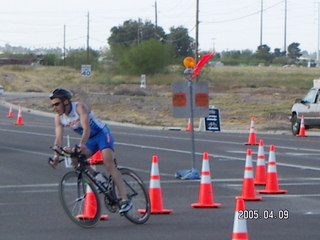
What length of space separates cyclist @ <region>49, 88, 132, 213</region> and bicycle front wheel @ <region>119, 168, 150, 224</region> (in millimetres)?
319

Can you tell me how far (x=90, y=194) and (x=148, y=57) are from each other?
86.5 metres

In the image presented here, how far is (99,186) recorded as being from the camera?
10.4 meters

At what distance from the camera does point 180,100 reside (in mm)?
16500

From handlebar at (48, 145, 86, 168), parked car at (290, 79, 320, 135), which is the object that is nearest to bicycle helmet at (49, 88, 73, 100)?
handlebar at (48, 145, 86, 168)

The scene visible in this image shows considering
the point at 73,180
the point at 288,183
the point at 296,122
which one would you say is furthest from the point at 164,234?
the point at 296,122

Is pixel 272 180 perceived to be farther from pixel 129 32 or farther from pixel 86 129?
pixel 129 32

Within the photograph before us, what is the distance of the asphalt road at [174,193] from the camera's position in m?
10.1

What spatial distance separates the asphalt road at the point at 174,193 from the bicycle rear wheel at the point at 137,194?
18 cm

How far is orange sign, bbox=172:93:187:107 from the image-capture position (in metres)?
16.5

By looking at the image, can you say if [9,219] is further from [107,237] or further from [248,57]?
[248,57]

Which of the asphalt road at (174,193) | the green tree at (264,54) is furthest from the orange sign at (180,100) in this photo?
the green tree at (264,54)

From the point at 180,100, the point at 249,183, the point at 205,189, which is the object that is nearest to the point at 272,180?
the point at 249,183

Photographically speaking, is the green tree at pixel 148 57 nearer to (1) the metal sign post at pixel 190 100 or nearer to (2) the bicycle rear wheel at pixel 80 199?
(1) the metal sign post at pixel 190 100
